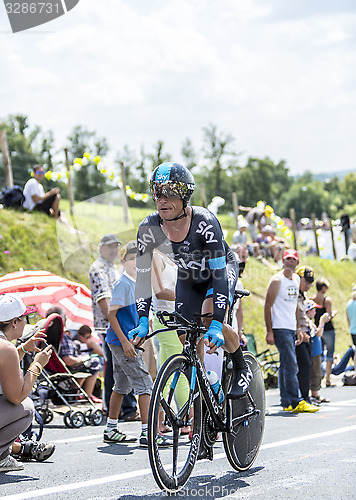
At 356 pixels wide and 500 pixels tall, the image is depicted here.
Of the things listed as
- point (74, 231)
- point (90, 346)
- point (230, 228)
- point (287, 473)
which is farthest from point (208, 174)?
point (287, 473)

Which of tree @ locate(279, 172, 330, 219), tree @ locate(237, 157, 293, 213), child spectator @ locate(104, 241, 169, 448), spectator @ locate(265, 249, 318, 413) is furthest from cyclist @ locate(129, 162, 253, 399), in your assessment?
tree @ locate(279, 172, 330, 219)

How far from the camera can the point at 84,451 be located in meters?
7.46

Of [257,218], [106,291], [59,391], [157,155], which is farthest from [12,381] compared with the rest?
[157,155]

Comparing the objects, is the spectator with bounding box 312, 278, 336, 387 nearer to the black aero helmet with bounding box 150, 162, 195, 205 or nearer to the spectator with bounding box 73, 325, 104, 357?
the spectator with bounding box 73, 325, 104, 357

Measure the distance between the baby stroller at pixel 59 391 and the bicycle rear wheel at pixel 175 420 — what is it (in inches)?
185

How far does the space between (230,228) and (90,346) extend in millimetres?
21346

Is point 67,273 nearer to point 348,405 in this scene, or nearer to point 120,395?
point 348,405

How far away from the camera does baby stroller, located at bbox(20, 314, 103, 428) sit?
9.72 meters

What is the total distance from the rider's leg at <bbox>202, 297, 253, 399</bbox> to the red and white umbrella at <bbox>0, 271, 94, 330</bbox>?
17.5 ft

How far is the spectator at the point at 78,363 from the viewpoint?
10.8m

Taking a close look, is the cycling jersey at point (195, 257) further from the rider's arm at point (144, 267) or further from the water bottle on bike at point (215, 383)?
the water bottle on bike at point (215, 383)

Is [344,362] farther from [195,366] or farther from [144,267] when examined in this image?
[195,366]

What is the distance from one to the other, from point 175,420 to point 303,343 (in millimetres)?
7245

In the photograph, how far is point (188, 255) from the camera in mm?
5523
